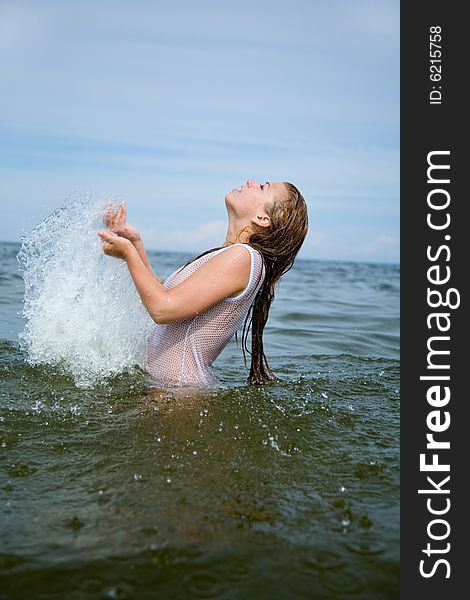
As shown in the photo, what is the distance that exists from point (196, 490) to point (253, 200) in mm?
2336

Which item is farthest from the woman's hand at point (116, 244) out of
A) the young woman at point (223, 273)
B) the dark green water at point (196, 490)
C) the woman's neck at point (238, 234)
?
the dark green water at point (196, 490)

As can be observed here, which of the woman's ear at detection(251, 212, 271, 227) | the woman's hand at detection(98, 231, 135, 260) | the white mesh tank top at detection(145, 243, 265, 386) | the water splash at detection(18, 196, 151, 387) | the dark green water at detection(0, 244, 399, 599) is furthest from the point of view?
the water splash at detection(18, 196, 151, 387)

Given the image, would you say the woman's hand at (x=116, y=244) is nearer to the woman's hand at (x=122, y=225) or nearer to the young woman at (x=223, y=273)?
the young woman at (x=223, y=273)

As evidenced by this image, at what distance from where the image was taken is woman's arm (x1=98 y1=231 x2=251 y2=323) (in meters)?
4.57

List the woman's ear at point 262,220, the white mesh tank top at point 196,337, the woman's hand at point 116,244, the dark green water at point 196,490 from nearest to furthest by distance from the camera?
the dark green water at point 196,490, the woman's hand at point 116,244, the white mesh tank top at point 196,337, the woman's ear at point 262,220

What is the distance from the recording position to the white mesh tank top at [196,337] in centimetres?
488

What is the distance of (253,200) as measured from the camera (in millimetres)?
5020

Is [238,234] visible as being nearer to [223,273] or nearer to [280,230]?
[280,230]

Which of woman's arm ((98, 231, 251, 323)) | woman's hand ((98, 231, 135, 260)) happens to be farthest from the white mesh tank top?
woman's hand ((98, 231, 135, 260))

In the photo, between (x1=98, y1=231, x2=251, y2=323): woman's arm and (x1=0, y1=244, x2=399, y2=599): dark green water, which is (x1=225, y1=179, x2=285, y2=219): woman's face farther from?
(x1=0, y1=244, x2=399, y2=599): dark green water

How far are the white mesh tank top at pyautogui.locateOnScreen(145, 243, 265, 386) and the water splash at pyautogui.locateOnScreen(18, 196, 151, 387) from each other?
413mm

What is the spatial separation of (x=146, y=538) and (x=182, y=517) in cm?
23

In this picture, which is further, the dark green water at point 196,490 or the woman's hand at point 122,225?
the woman's hand at point 122,225

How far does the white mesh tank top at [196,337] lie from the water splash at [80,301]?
0.41 meters
